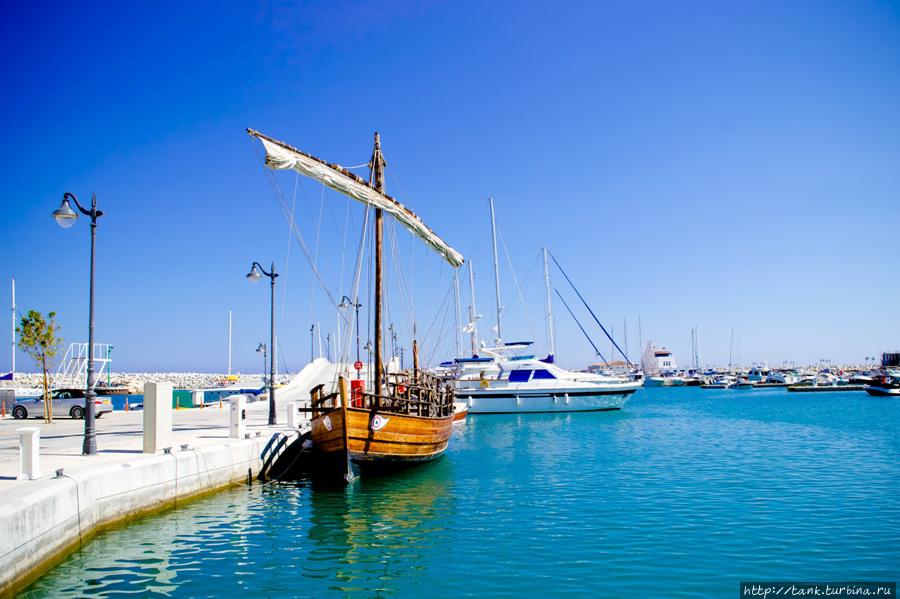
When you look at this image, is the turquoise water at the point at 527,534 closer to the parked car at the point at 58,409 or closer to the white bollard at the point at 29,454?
the white bollard at the point at 29,454

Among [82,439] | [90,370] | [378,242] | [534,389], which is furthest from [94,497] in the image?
[534,389]

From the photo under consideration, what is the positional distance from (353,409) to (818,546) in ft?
38.1

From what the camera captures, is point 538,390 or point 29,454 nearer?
point 29,454

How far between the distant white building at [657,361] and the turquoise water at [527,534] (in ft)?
534

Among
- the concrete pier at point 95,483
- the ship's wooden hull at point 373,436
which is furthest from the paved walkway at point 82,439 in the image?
the ship's wooden hull at point 373,436

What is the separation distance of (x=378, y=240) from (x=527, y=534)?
13573 millimetres

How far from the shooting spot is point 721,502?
14.7 metres

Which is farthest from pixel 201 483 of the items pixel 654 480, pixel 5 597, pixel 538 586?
pixel 654 480

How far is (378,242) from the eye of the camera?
22578 millimetres

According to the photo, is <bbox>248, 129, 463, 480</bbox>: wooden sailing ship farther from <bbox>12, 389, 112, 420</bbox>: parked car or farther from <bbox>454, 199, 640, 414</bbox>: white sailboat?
<bbox>454, 199, 640, 414</bbox>: white sailboat

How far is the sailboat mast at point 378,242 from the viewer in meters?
19.4

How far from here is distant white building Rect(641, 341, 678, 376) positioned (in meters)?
178

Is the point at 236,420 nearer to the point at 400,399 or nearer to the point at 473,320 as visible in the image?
the point at 400,399

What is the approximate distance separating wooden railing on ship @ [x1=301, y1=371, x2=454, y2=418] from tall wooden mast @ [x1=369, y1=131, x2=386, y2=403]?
563 millimetres
